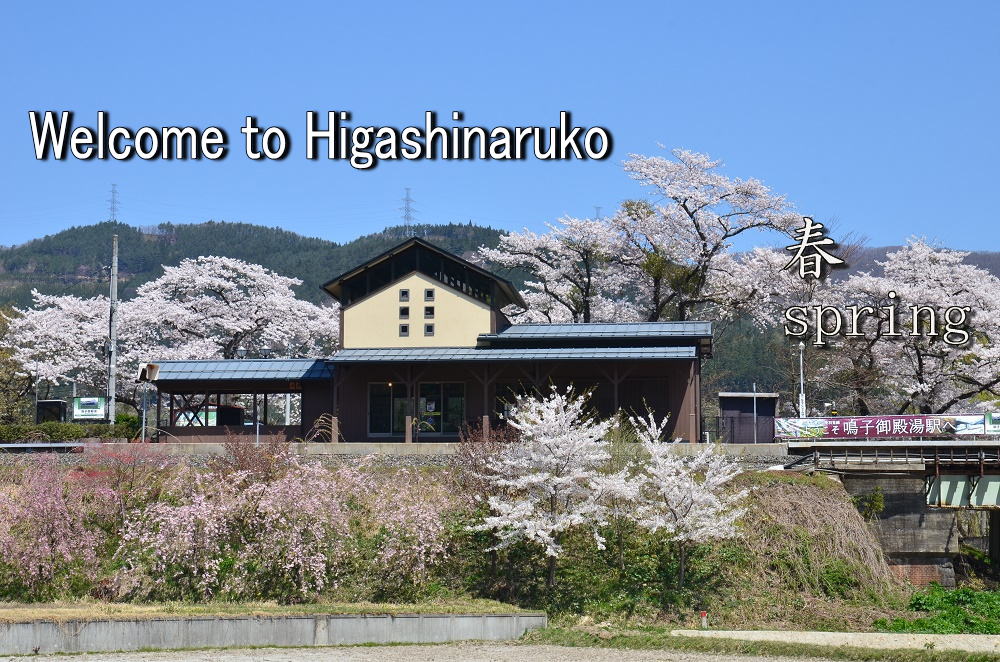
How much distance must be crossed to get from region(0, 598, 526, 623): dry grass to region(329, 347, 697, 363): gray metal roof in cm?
1330

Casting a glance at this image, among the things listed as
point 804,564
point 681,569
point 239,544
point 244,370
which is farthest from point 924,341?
point 239,544

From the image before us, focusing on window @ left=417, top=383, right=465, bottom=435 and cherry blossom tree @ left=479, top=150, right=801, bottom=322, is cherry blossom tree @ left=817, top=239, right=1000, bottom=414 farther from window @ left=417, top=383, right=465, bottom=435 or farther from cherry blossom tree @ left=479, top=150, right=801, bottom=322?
window @ left=417, top=383, right=465, bottom=435

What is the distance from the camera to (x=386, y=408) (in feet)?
149

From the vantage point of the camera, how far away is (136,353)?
61.7 m

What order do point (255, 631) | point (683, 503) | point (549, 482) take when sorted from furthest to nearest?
point (683, 503) < point (549, 482) < point (255, 631)

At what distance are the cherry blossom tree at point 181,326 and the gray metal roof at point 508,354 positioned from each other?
65.8 ft

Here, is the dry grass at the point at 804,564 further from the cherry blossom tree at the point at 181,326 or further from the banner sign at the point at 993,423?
the cherry blossom tree at the point at 181,326

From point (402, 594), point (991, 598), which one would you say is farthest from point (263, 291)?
point (991, 598)

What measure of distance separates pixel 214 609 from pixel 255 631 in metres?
2.26

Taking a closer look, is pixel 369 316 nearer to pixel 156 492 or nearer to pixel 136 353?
pixel 156 492

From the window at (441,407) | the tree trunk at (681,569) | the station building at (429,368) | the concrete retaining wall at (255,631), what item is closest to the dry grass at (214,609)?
the concrete retaining wall at (255,631)

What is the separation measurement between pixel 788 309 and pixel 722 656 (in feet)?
94.4

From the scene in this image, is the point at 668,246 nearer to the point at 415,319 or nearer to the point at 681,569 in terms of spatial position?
the point at 415,319

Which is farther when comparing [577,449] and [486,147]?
[486,147]
